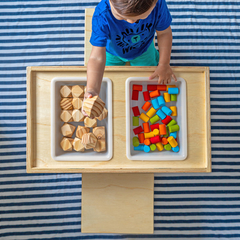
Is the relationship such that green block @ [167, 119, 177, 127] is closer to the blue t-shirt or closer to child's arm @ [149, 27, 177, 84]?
child's arm @ [149, 27, 177, 84]

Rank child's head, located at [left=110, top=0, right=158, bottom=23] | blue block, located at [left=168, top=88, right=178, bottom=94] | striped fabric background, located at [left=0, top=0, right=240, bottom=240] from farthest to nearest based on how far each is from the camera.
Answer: striped fabric background, located at [left=0, top=0, right=240, bottom=240], blue block, located at [left=168, top=88, right=178, bottom=94], child's head, located at [left=110, top=0, right=158, bottom=23]

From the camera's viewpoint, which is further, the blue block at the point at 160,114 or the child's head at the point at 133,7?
the blue block at the point at 160,114

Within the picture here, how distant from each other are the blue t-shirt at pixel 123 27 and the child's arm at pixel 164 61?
29mm

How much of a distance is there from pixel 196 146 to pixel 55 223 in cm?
72

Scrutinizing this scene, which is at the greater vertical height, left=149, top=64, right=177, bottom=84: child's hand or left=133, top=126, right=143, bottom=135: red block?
left=149, top=64, right=177, bottom=84: child's hand

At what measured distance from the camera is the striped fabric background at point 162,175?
2.89ft

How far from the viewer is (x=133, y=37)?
53cm

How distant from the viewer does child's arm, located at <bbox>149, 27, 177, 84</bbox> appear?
573mm

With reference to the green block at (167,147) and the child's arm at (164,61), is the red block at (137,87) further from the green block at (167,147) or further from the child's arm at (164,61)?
the green block at (167,147)

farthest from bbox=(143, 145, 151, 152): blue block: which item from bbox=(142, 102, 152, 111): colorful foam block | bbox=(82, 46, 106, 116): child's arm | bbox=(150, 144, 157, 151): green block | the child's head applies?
the child's head

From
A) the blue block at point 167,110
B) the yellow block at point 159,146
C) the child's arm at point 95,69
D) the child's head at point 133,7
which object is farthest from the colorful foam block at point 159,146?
the child's head at point 133,7

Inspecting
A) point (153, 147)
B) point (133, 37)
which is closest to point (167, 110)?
point (153, 147)

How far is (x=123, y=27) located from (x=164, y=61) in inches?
6.4

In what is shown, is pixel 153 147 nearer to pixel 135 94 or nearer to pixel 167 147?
pixel 167 147
